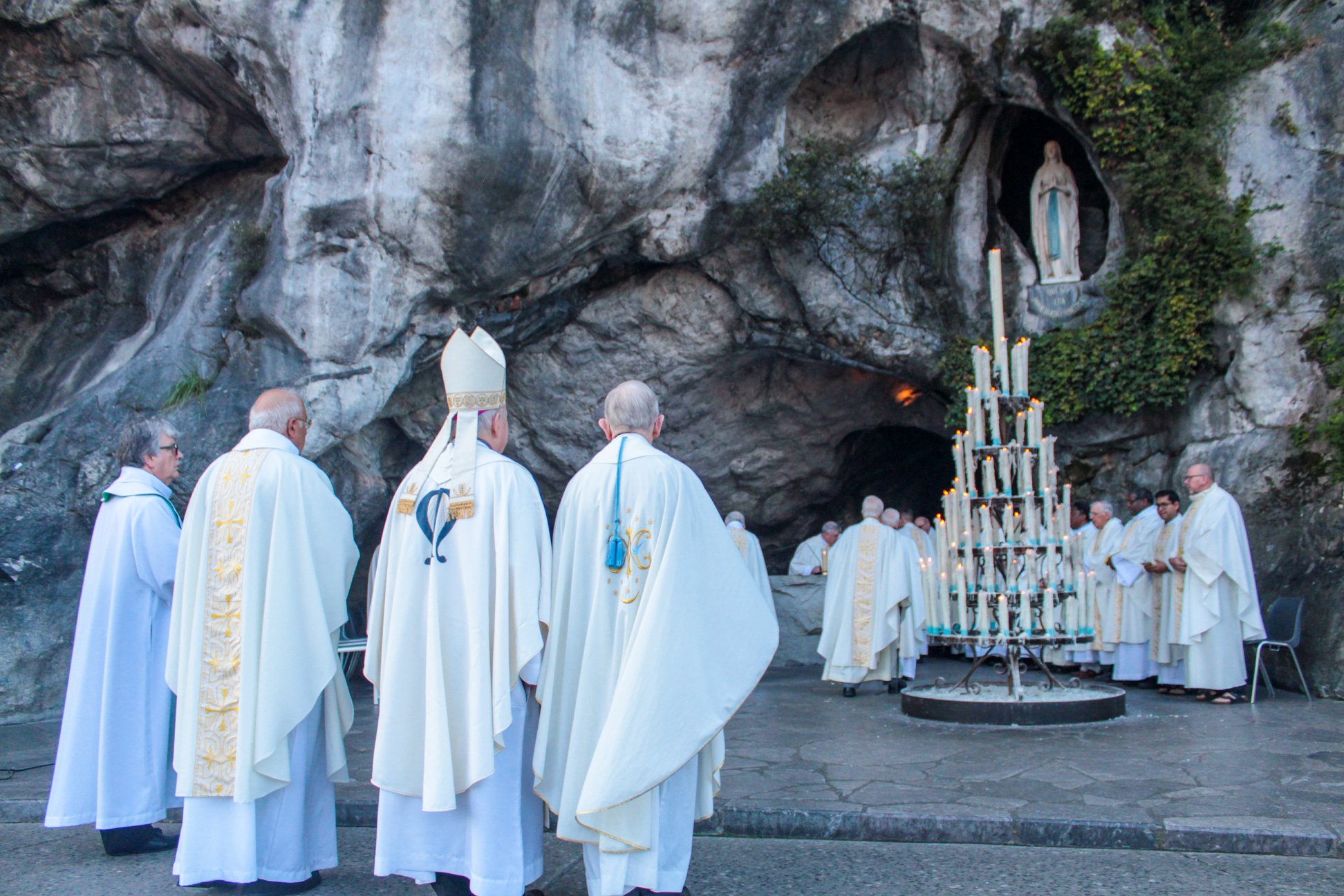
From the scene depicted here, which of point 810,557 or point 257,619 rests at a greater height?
point 810,557

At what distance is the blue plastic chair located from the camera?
8.26 meters

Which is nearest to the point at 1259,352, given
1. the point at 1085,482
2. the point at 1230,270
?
the point at 1230,270

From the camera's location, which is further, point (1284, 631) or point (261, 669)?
point (1284, 631)

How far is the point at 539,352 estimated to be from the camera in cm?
1254

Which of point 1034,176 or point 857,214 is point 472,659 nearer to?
point 857,214

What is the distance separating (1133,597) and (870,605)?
8.94 feet

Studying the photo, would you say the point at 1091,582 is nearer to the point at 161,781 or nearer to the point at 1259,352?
the point at 1259,352

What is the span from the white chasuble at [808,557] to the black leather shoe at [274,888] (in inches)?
417

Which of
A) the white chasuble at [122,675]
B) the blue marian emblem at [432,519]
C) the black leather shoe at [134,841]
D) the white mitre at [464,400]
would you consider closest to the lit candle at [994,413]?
the white mitre at [464,400]

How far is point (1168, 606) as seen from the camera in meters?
9.35

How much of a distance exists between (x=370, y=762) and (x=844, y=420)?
366 inches

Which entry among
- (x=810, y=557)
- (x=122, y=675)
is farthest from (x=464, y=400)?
(x=810, y=557)

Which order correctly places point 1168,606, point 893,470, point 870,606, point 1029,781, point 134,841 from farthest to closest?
point 893,470 < point 870,606 < point 1168,606 < point 1029,781 < point 134,841

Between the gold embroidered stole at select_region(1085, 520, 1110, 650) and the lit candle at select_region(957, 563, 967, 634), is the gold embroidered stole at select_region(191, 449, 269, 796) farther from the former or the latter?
the gold embroidered stole at select_region(1085, 520, 1110, 650)
